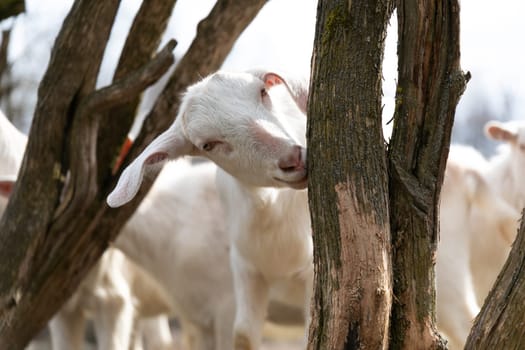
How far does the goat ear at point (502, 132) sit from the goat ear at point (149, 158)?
305cm

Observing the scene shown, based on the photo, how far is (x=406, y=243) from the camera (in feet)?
10.1

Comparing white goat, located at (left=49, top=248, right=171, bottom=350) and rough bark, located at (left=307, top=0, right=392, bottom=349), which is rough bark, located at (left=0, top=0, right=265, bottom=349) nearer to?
rough bark, located at (left=307, top=0, right=392, bottom=349)

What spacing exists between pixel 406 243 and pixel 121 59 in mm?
2503

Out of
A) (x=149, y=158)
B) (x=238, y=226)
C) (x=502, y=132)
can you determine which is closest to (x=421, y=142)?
(x=149, y=158)

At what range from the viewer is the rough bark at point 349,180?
2.86 metres

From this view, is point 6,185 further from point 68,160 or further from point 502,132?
point 502,132

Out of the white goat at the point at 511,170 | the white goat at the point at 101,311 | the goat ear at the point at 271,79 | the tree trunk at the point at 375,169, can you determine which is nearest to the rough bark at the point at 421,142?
the tree trunk at the point at 375,169

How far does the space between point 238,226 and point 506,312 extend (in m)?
2.30

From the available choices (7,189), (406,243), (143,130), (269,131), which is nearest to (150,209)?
(7,189)

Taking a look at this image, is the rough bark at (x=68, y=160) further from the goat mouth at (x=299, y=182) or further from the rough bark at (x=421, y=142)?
the rough bark at (x=421, y=142)

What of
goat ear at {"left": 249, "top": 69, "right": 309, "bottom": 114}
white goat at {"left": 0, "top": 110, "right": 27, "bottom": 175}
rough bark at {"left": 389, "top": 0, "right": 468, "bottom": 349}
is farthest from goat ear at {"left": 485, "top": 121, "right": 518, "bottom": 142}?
rough bark at {"left": 389, "top": 0, "right": 468, "bottom": 349}

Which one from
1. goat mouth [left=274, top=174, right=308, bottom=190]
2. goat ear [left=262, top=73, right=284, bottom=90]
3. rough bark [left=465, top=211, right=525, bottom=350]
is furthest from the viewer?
goat ear [left=262, top=73, right=284, bottom=90]

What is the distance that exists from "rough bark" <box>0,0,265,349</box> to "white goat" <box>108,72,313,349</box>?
594mm

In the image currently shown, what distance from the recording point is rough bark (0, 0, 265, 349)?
15.5 feet
